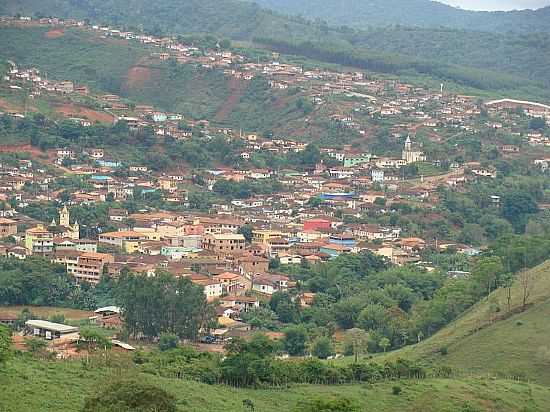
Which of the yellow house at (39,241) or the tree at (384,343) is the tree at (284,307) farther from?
the yellow house at (39,241)

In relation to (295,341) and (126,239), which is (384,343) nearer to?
(295,341)

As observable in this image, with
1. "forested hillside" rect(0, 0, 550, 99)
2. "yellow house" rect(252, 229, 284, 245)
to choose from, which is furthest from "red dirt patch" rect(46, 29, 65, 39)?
"yellow house" rect(252, 229, 284, 245)

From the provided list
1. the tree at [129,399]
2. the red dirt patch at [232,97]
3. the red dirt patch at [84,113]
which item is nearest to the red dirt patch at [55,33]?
the red dirt patch at [232,97]

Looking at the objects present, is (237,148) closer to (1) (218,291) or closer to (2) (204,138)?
(2) (204,138)

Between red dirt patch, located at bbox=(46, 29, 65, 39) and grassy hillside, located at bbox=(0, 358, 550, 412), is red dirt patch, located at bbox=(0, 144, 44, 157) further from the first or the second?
grassy hillside, located at bbox=(0, 358, 550, 412)

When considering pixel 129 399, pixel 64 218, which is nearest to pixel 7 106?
pixel 64 218

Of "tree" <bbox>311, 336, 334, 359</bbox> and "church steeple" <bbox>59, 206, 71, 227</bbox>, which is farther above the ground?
"tree" <bbox>311, 336, 334, 359</bbox>
